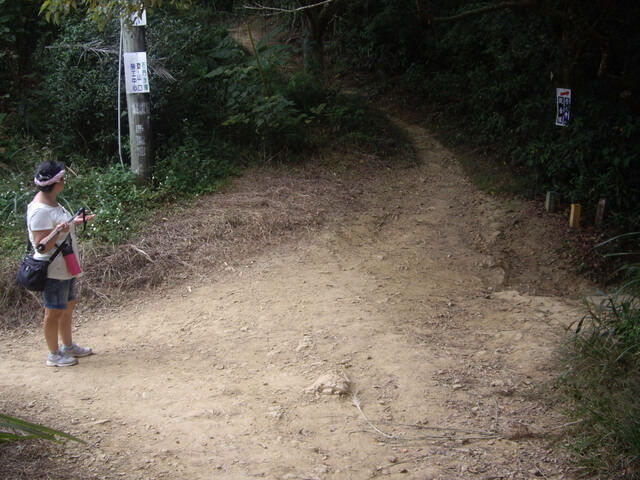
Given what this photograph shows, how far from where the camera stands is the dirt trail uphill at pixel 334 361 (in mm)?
3539

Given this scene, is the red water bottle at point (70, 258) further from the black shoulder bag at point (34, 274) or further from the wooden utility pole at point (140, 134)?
the wooden utility pole at point (140, 134)

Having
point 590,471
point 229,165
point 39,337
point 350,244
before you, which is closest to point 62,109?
point 229,165

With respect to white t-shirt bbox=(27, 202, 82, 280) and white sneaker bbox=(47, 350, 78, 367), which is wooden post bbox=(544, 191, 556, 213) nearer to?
white t-shirt bbox=(27, 202, 82, 280)

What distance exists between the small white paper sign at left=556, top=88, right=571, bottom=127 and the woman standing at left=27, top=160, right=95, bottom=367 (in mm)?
7018

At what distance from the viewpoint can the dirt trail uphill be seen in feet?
11.6

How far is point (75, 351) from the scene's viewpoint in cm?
504

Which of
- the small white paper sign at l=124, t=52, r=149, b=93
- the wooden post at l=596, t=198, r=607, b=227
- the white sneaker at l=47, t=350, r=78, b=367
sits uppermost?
the small white paper sign at l=124, t=52, r=149, b=93

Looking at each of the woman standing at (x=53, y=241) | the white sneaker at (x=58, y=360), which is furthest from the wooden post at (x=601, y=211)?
the white sneaker at (x=58, y=360)

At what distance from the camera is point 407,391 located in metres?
4.28

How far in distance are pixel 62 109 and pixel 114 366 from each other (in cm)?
576

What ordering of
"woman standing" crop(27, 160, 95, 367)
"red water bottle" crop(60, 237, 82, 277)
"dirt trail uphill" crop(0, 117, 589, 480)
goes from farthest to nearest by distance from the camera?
"red water bottle" crop(60, 237, 82, 277) < "woman standing" crop(27, 160, 95, 367) < "dirt trail uphill" crop(0, 117, 589, 480)

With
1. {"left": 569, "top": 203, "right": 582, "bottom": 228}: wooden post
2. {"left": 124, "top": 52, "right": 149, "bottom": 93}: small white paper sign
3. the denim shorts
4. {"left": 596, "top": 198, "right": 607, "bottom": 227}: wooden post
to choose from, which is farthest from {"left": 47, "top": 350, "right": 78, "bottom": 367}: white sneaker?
{"left": 596, "top": 198, "right": 607, "bottom": 227}: wooden post

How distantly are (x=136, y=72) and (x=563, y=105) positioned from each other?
247 inches

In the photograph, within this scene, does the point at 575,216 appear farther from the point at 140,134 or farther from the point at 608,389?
the point at 140,134
